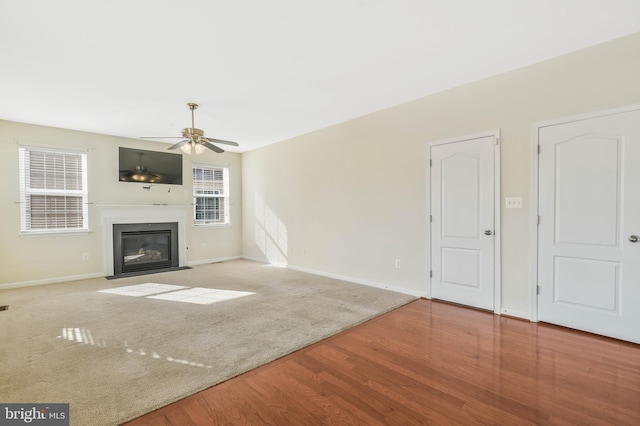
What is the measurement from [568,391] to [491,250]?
169 centimetres

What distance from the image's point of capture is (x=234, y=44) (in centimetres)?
268

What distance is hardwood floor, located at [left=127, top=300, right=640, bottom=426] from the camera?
1763 mm

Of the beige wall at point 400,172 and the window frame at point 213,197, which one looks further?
the window frame at point 213,197

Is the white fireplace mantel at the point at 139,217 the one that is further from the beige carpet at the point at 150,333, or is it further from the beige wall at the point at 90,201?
the beige carpet at the point at 150,333

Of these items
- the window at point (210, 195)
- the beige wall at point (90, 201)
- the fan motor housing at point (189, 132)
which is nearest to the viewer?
the fan motor housing at point (189, 132)

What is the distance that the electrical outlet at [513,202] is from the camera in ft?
10.7

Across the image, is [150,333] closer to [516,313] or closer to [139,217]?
[139,217]

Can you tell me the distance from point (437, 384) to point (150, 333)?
2.72 metres

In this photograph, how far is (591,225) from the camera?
2.84 m

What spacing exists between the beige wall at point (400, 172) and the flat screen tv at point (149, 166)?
1.69 metres

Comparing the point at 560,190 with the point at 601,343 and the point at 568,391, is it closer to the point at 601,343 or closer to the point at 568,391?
the point at 601,343

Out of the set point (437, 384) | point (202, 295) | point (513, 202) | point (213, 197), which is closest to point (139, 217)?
point (213, 197)

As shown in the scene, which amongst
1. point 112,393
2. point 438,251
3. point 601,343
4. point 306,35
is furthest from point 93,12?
point 601,343


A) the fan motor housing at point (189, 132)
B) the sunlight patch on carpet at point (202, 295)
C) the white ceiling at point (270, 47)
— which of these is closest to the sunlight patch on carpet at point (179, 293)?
the sunlight patch on carpet at point (202, 295)
